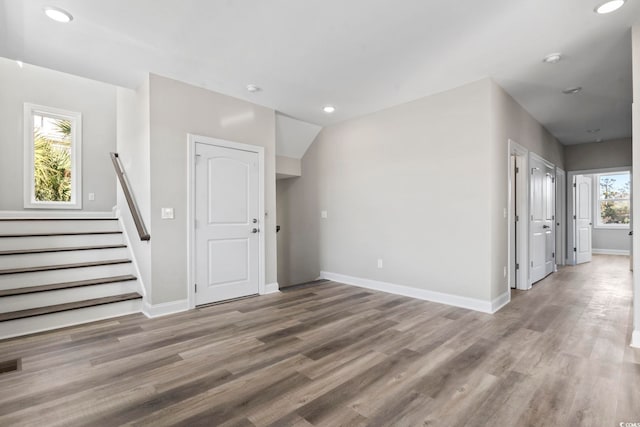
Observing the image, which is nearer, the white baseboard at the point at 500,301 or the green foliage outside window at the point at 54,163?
the white baseboard at the point at 500,301

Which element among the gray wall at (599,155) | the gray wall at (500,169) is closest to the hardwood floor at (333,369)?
the gray wall at (500,169)

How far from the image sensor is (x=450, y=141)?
12.7ft

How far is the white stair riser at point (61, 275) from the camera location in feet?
10.4

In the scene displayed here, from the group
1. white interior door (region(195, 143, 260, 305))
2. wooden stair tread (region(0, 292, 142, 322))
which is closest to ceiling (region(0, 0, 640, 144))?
white interior door (region(195, 143, 260, 305))

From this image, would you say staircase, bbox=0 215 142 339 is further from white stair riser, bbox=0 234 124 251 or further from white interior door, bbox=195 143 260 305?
white interior door, bbox=195 143 260 305

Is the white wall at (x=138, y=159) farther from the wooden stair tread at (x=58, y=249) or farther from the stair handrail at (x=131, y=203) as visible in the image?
the wooden stair tread at (x=58, y=249)

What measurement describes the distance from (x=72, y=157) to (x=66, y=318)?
3852 mm

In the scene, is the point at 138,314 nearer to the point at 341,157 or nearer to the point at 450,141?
the point at 341,157

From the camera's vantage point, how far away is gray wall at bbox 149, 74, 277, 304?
11.4 feet

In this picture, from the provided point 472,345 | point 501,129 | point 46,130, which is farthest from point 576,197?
point 46,130

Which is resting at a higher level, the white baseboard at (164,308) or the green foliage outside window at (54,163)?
the green foliage outside window at (54,163)

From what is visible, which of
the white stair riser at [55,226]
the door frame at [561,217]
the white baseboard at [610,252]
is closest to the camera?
the white stair riser at [55,226]

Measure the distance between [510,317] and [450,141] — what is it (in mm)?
2129

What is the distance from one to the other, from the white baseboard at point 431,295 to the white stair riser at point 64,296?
10.0 ft
